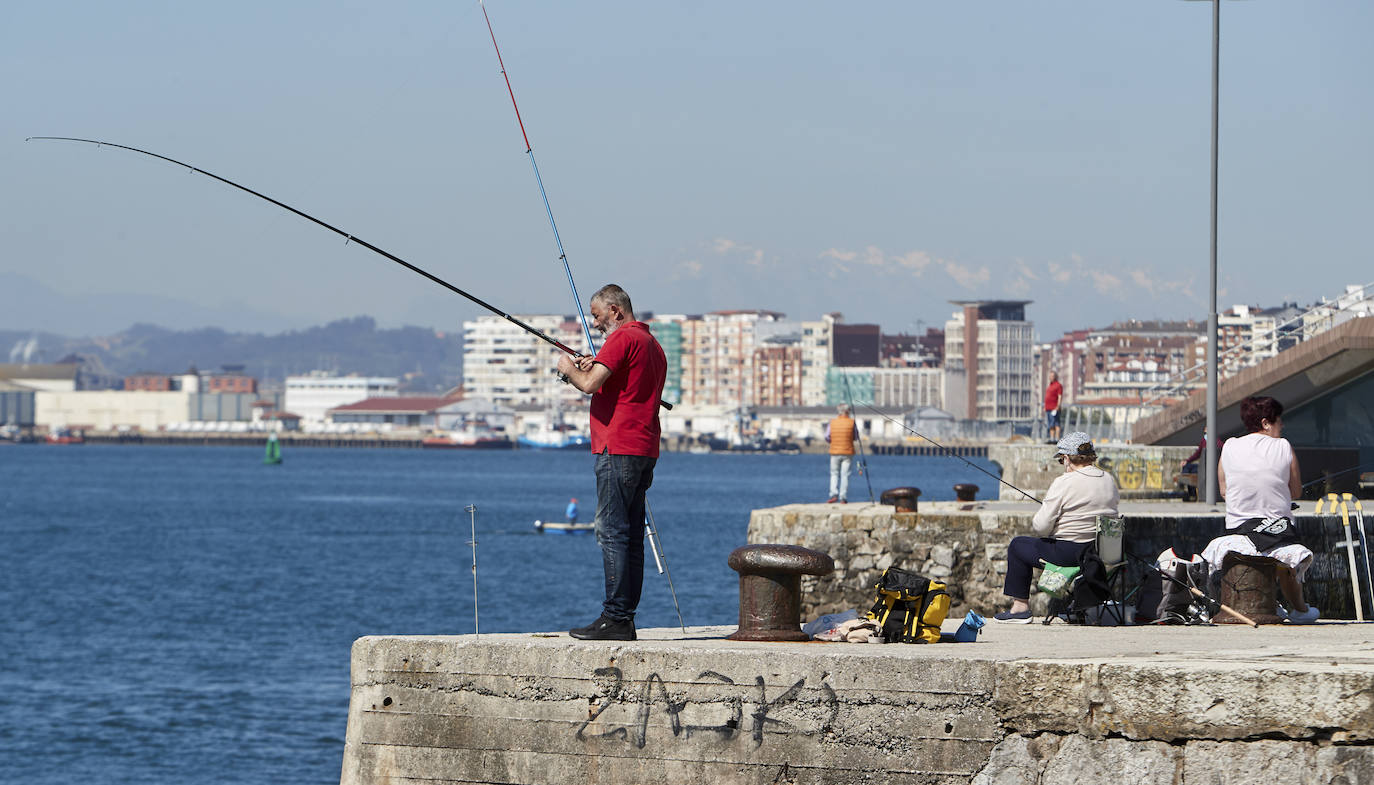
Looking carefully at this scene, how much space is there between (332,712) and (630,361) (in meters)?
21.6

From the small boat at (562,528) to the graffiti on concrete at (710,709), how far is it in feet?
219

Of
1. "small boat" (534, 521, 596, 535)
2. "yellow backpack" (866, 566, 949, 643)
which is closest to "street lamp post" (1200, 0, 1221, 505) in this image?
"yellow backpack" (866, 566, 949, 643)

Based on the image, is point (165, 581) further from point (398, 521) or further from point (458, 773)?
point (458, 773)

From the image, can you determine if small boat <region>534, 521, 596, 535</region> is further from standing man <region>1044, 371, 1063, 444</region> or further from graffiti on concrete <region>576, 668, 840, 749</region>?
graffiti on concrete <region>576, 668, 840, 749</region>

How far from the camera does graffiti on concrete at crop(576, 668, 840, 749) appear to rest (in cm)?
803

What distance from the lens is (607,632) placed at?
8852mm

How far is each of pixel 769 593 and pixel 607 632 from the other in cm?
86

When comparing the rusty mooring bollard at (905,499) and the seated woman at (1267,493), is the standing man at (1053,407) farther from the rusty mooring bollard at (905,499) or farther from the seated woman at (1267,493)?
the seated woman at (1267,493)

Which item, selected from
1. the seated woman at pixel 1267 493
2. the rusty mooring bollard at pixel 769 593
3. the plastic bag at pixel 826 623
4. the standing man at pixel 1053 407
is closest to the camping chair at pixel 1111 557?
the seated woman at pixel 1267 493

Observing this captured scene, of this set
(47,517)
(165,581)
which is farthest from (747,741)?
(47,517)

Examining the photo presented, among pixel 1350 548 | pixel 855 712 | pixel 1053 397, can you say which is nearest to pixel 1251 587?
pixel 1350 548

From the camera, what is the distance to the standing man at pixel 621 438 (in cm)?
886

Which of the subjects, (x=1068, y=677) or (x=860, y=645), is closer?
(x=1068, y=677)

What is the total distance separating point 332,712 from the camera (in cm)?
2906
